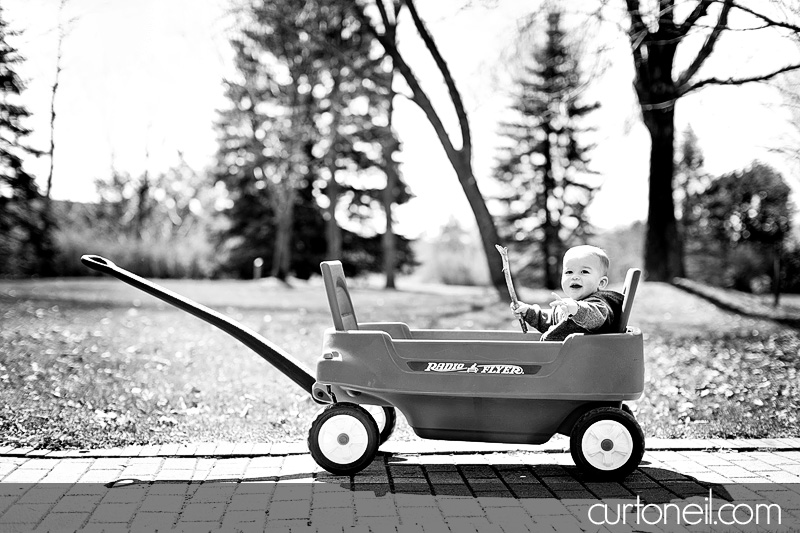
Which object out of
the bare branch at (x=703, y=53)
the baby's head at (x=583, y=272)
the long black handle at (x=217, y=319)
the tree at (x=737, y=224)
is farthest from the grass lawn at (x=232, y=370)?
the tree at (x=737, y=224)

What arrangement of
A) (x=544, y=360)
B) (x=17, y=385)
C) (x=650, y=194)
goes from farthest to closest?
(x=650, y=194) < (x=17, y=385) < (x=544, y=360)

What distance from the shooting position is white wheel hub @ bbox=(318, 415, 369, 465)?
12.4 ft

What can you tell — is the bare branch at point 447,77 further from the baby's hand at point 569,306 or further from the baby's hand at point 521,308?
the baby's hand at point 569,306

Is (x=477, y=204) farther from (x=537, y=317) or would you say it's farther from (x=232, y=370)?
(x=537, y=317)

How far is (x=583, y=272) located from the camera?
3.89m

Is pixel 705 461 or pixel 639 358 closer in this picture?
pixel 639 358

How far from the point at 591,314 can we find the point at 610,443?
61 cm

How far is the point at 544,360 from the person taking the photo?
3664 millimetres

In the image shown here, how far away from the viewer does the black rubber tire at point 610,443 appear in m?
3.70

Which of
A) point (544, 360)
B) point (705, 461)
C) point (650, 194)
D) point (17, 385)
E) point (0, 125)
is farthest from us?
point (0, 125)

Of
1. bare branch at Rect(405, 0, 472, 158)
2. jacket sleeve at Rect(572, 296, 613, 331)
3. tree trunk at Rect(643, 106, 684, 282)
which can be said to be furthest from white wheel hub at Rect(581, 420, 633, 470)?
tree trunk at Rect(643, 106, 684, 282)

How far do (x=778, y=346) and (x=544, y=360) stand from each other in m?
6.31

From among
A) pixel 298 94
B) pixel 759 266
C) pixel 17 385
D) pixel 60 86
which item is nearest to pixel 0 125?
pixel 60 86

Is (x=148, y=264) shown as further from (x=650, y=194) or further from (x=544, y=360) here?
(x=544, y=360)
